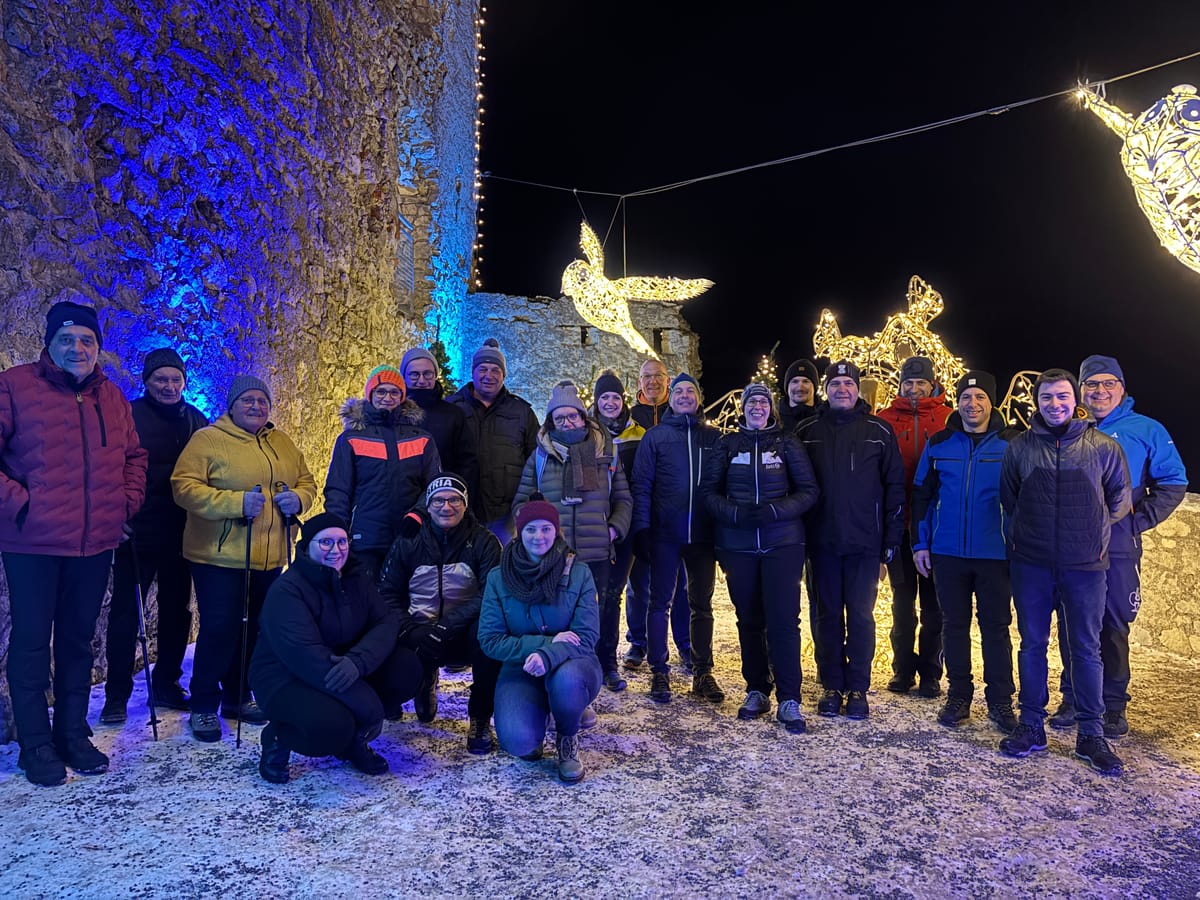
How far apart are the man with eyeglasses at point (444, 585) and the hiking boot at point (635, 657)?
1217 millimetres

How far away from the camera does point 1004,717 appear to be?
330cm

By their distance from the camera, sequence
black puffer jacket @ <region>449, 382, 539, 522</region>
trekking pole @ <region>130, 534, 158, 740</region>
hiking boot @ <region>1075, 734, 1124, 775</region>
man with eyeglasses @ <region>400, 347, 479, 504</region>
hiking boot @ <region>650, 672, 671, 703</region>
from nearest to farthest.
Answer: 1. hiking boot @ <region>1075, 734, 1124, 775</region>
2. trekking pole @ <region>130, 534, 158, 740</region>
3. hiking boot @ <region>650, 672, 671, 703</region>
4. man with eyeglasses @ <region>400, 347, 479, 504</region>
5. black puffer jacket @ <region>449, 382, 539, 522</region>

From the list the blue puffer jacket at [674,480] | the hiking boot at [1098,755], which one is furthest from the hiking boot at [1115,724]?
the blue puffer jacket at [674,480]

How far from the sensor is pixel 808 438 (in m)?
3.61

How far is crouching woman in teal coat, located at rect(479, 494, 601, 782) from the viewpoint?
Result: 9.30 feet

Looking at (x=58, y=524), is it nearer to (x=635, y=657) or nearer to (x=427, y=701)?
(x=427, y=701)

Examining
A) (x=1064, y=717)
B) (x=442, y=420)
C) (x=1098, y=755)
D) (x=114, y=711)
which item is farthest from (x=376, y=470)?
(x=1064, y=717)

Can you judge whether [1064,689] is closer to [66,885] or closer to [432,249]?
[66,885]

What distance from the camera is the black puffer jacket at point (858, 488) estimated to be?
3.41 meters

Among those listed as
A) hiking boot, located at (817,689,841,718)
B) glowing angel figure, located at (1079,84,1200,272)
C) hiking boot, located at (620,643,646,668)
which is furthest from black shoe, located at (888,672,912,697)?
glowing angel figure, located at (1079,84,1200,272)

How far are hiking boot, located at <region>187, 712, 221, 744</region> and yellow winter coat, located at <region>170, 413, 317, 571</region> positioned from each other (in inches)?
24.6

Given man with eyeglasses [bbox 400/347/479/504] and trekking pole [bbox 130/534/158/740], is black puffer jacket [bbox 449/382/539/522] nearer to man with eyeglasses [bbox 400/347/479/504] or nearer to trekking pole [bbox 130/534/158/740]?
man with eyeglasses [bbox 400/347/479/504]

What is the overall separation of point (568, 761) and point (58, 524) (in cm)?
205

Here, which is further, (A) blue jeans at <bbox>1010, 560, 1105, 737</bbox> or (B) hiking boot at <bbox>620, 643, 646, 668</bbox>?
(B) hiking boot at <bbox>620, 643, 646, 668</bbox>
